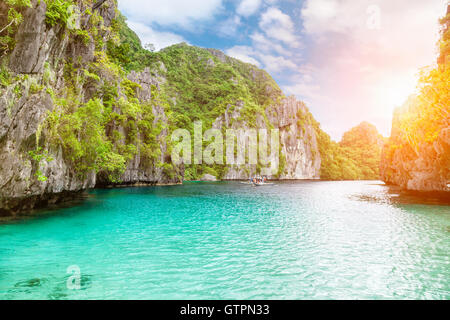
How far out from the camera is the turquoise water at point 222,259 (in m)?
6.59

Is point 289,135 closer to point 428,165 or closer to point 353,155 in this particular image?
point 353,155

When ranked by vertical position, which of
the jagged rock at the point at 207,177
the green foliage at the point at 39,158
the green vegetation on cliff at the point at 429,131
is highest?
the green vegetation on cliff at the point at 429,131

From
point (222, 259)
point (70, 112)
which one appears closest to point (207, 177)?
point (70, 112)

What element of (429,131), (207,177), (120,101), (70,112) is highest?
(120,101)

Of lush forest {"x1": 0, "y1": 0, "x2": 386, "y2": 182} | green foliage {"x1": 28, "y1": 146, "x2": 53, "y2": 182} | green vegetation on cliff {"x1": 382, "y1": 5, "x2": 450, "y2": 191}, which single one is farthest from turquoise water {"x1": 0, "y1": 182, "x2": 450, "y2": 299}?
green vegetation on cliff {"x1": 382, "y1": 5, "x2": 450, "y2": 191}

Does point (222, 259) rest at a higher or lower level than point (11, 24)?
lower

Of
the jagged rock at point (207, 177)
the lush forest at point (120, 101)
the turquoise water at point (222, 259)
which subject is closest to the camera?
the turquoise water at point (222, 259)

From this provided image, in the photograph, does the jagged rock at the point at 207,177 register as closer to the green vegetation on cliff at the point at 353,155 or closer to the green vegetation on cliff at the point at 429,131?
the green vegetation on cliff at the point at 429,131

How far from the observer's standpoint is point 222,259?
898cm

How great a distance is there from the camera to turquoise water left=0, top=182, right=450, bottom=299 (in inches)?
259

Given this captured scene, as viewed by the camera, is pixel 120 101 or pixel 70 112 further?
pixel 120 101

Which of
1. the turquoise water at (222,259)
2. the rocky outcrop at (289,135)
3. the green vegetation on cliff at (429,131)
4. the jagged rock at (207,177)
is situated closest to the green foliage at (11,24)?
the turquoise water at (222,259)

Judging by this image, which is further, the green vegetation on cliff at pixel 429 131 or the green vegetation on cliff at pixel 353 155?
the green vegetation on cliff at pixel 353 155
